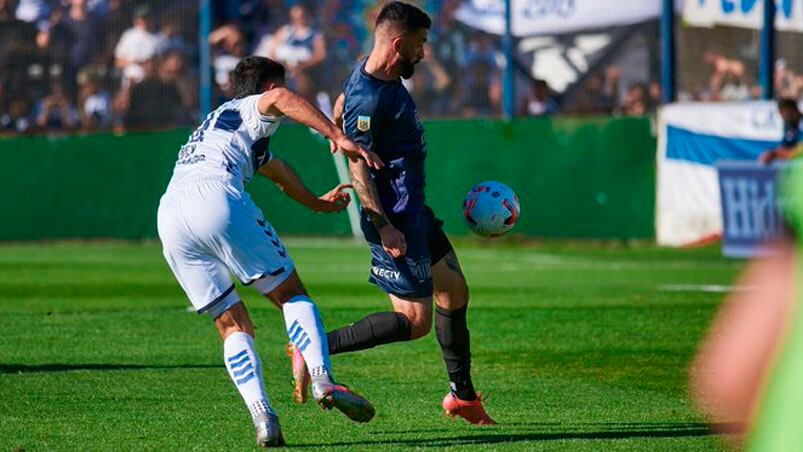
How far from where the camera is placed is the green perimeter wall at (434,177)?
921 inches

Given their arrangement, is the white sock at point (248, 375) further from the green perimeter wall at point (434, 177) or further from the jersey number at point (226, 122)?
the green perimeter wall at point (434, 177)

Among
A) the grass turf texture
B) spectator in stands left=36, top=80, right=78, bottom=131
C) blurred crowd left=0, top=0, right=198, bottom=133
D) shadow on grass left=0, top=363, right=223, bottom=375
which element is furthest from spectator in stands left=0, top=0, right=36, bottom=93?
shadow on grass left=0, top=363, right=223, bottom=375

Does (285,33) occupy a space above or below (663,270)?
above

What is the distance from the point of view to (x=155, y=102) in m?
25.6

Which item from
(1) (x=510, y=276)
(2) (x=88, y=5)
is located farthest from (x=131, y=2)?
(1) (x=510, y=276)

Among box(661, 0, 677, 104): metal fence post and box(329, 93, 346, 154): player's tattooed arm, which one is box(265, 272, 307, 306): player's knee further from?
box(661, 0, 677, 104): metal fence post

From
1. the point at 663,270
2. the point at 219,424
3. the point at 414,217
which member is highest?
the point at 414,217

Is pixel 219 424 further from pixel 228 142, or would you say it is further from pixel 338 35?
pixel 338 35

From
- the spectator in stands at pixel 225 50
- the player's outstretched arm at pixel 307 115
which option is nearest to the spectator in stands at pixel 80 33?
the spectator in stands at pixel 225 50

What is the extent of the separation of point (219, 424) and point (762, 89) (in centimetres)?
1546

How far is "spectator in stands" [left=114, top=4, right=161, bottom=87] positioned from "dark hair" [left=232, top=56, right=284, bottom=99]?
1833 centimetres

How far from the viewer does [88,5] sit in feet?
84.2

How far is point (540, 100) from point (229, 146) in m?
17.7

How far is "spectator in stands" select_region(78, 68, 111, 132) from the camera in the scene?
2545cm
